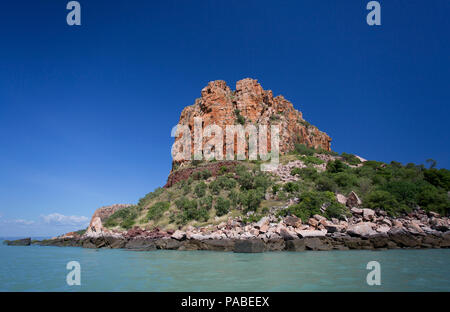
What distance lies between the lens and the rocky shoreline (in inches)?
628

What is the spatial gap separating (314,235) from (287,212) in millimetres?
4430

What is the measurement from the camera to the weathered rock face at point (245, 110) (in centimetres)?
4709

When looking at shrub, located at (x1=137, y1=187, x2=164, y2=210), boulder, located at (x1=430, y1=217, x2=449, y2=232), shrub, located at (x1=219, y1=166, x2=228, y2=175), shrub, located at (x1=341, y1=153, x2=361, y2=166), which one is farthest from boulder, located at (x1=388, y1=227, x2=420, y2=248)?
shrub, located at (x1=137, y1=187, x2=164, y2=210)

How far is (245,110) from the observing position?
1966 inches

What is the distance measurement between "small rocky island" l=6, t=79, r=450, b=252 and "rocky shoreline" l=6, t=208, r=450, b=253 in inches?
2.6

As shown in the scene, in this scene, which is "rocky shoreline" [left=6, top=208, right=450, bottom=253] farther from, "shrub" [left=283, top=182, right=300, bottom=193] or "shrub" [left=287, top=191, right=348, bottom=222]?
"shrub" [left=283, top=182, right=300, bottom=193]

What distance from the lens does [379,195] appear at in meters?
22.6

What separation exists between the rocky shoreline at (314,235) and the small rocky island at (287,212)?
67 millimetres

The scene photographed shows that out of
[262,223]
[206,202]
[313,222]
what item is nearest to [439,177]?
[313,222]

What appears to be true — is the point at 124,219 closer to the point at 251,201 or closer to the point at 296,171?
the point at 251,201

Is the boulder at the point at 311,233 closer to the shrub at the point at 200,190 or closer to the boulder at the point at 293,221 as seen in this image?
the boulder at the point at 293,221

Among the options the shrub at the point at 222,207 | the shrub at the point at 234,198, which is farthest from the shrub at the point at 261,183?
the shrub at the point at 222,207

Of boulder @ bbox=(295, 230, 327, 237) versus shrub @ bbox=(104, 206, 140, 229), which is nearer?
boulder @ bbox=(295, 230, 327, 237)
